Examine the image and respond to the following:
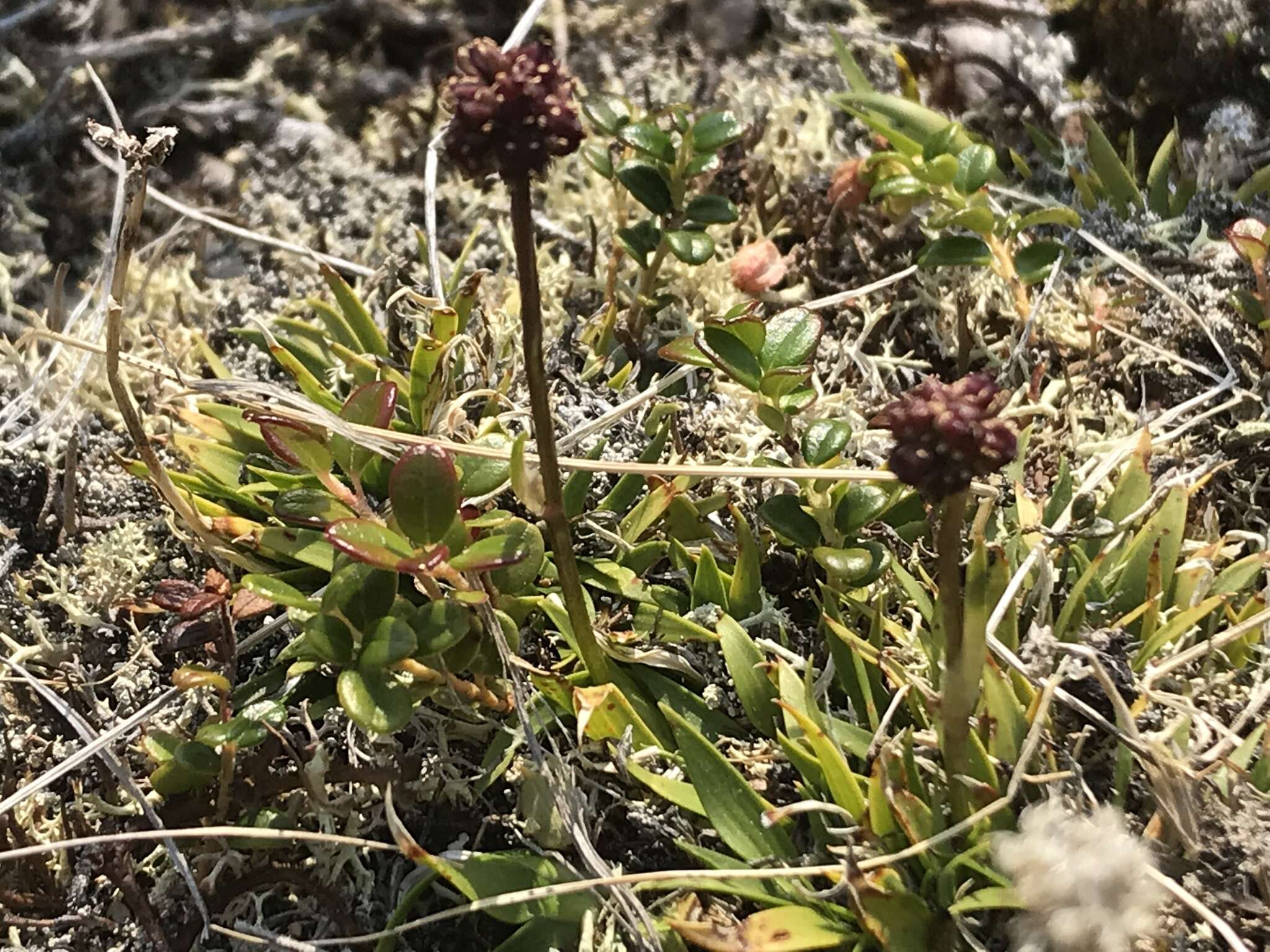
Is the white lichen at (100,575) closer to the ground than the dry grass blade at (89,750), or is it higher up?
higher up

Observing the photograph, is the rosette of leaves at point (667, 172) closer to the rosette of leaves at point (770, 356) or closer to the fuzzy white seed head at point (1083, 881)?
the rosette of leaves at point (770, 356)

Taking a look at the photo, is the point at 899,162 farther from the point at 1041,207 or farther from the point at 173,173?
the point at 173,173

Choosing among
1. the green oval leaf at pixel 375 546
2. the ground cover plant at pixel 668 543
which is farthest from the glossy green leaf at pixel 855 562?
the green oval leaf at pixel 375 546

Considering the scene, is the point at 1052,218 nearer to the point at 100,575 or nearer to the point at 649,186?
the point at 649,186

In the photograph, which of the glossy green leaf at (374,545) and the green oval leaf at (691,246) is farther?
the green oval leaf at (691,246)

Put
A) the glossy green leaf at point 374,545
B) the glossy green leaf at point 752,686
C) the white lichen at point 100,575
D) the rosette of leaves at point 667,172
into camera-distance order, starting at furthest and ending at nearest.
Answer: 1. the rosette of leaves at point 667,172
2. the white lichen at point 100,575
3. the glossy green leaf at point 752,686
4. the glossy green leaf at point 374,545

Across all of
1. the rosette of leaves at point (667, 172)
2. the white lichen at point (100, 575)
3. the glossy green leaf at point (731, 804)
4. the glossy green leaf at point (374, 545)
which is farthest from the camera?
the rosette of leaves at point (667, 172)

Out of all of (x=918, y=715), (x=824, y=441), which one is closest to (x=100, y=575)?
(x=824, y=441)

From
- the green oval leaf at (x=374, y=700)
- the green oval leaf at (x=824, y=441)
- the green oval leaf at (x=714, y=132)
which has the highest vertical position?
the green oval leaf at (x=714, y=132)
